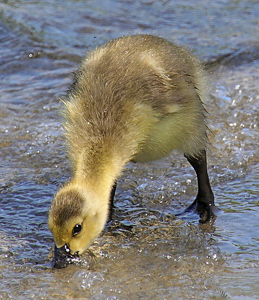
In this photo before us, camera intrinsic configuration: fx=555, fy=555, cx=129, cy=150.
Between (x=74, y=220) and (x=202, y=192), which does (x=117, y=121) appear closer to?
(x=74, y=220)

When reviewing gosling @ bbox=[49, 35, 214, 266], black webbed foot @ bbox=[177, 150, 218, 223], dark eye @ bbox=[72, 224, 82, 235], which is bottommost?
black webbed foot @ bbox=[177, 150, 218, 223]

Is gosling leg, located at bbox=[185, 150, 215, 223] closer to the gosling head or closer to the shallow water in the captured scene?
the shallow water

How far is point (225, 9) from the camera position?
32.2 ft

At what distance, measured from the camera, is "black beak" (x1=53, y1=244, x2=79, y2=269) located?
3811mm

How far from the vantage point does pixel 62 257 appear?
12.6 ft

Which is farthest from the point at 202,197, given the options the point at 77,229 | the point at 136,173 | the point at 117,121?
the point at 77,229

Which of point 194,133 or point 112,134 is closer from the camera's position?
point 112,134

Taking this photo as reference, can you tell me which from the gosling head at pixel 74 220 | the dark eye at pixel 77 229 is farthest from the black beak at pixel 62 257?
the dark eye at pixel 77 229

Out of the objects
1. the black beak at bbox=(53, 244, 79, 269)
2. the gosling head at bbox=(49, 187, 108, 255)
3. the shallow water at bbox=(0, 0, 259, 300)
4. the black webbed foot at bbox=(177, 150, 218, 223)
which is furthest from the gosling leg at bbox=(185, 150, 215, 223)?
the black beak at bbox=(53, 244, 79, 269)

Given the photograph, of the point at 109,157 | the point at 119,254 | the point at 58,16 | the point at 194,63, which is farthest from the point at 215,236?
the point at 58,16

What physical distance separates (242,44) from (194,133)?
435 centimetres

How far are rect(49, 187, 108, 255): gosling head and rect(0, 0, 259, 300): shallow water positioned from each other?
24 cm

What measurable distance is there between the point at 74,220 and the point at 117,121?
0.92 meters

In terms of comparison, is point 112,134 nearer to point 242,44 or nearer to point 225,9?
point 242,44
